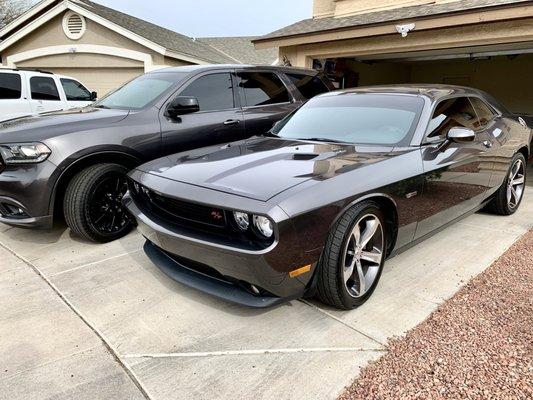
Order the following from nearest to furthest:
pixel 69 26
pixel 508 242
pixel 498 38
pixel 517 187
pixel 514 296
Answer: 1. pixel 514 296
2. pixel 508 242
3. pixel 517 187
4. pixel 498 38
5. pixel 69 26

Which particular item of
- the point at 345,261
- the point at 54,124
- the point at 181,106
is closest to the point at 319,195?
the point at 345,261

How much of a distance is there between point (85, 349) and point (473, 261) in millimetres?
3184

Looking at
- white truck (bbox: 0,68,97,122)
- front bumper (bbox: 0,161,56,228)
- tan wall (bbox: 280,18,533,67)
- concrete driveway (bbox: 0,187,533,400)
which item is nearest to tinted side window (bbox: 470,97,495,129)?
concrete driveway (bbox: 0,187,533,400)

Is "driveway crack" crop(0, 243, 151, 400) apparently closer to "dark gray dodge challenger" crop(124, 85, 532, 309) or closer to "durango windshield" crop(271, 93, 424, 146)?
"dark gray dodge challenger" crop(124, 85, 532, 309)

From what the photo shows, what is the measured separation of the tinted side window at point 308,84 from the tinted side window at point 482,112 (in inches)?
88.0

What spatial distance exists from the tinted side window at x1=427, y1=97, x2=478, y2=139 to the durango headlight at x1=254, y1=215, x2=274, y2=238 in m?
1.88

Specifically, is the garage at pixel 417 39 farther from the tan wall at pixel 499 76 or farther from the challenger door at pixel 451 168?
the challenger door at pixel 451 168

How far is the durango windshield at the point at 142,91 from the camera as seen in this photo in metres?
4.55

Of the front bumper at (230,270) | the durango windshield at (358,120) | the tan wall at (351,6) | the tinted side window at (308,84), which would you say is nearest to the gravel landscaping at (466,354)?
the front bumper at (230,270)

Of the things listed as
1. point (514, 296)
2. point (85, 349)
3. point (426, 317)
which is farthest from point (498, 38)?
point (85, 349)

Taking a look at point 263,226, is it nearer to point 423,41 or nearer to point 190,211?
point 190,211

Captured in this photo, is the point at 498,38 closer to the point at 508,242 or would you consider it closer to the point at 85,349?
the point at 508,242

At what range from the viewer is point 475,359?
91.4 inches

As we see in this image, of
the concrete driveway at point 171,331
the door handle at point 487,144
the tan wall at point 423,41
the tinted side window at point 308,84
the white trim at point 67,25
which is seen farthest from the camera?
the white trim at point 67,25
